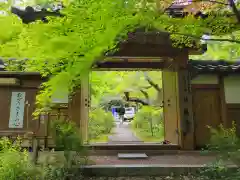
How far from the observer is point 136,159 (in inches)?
234

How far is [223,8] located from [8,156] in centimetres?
404

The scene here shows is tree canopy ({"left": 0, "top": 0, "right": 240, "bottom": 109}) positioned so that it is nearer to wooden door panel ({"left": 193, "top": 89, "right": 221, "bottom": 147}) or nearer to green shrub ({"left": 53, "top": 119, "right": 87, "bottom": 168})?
green shrub ({"left": 53, "top": 119, "right": 87, "bottom": 168})

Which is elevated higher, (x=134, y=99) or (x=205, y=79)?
(x=134, y=99)

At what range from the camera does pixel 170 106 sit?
306 inches

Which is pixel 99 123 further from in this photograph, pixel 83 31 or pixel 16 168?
pixel 83 31

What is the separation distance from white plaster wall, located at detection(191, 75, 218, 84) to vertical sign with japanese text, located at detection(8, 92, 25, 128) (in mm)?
4798

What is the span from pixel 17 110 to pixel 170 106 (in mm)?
4357

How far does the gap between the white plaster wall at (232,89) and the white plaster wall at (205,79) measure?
1.03 feet

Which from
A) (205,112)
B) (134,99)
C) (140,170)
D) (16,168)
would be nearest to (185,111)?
(205,112)

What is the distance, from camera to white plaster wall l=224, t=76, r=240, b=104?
7398 millimetres

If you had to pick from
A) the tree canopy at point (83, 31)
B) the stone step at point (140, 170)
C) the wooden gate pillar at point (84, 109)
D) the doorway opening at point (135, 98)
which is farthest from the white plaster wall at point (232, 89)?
the doorway opening at point (135, 98)

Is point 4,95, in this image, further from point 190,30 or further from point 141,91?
point 141,91

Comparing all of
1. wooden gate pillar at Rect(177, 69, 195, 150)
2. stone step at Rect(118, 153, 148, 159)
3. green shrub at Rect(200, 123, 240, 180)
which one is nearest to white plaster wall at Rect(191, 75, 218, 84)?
wooden gate pillar at Rect(177, 69, 195, 150)

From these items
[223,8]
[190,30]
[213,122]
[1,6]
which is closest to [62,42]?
[190,30]
